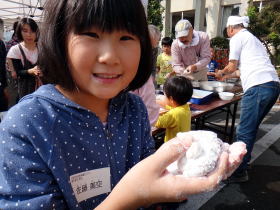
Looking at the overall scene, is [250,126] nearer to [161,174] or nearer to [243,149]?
[243,149]

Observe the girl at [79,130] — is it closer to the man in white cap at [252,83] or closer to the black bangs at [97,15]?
the black bangs at [97,15]

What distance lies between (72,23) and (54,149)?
428 mm

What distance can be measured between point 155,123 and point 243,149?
162 cm

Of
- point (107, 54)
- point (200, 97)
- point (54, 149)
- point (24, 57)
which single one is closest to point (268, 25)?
point (200, 97)

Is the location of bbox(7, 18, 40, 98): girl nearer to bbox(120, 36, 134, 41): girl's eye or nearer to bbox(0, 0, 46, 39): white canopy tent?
bbox(0, 0, 46, 39): white canopy tent

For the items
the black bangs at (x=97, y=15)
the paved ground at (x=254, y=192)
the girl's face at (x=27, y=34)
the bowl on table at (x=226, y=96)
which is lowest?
the paved ground at (x=254, y=192)

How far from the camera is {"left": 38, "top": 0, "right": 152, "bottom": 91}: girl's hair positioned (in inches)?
31.1

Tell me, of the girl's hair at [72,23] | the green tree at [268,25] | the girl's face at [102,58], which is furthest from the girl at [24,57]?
the green tree at [268,25]

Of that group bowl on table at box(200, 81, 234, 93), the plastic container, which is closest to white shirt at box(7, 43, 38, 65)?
the plastic container

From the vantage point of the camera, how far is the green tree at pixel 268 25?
9.82 m

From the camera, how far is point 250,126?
309 centimetres

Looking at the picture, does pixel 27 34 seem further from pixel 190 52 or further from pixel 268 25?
pixel 268 25

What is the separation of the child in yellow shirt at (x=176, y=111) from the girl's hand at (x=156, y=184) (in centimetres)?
168

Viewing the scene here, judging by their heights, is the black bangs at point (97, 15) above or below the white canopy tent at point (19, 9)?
below
